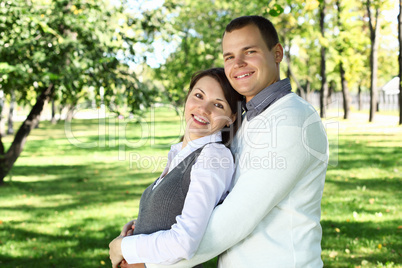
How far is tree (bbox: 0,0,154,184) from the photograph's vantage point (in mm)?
6465

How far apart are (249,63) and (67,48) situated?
543 cm

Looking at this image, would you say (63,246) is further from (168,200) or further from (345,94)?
(345,94)

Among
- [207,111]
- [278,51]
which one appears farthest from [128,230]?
[278,51]

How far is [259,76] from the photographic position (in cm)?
216


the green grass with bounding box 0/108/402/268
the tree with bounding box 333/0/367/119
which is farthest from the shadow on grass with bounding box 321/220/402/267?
the tree with bounding box 333/0/367/119

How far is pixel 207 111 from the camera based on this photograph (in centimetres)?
225

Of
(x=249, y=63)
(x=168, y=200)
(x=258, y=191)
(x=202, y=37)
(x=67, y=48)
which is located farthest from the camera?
(x=202, y=37)

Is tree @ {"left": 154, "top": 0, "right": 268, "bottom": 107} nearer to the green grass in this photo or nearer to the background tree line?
the green grass

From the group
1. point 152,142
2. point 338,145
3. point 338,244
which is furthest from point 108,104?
point 152,142

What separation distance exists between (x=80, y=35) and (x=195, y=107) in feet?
18.3

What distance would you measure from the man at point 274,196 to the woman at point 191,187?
7cm

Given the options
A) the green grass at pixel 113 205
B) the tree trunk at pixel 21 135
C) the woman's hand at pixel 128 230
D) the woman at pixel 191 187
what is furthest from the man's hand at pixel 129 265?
the tree trunk at pixel 21 135

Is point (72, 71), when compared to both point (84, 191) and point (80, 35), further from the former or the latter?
point (84, 191)

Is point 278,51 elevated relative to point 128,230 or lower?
elevated
